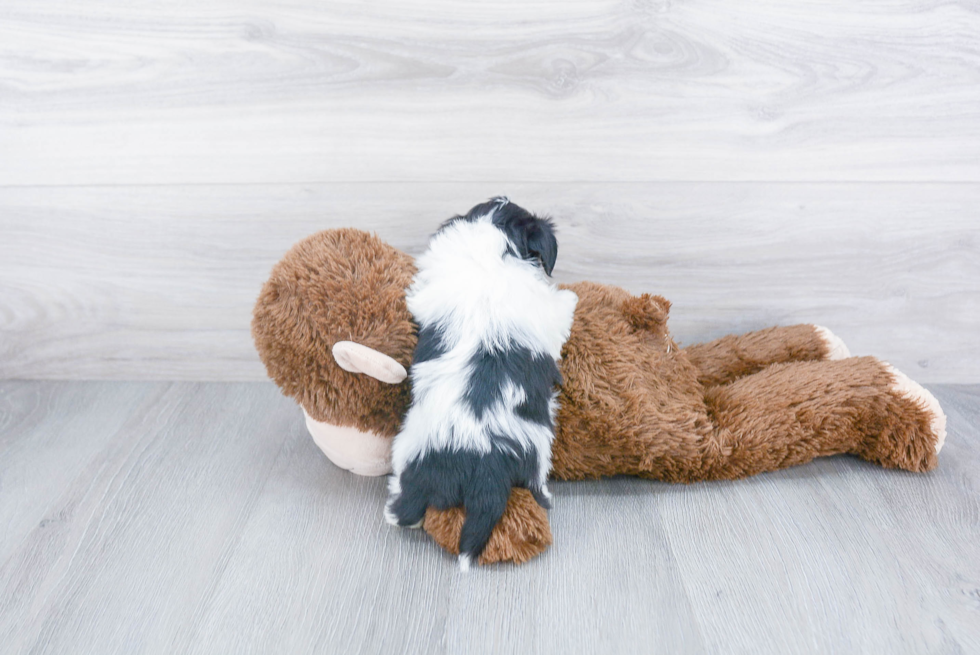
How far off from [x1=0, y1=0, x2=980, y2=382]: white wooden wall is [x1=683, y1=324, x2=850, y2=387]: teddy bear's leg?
9 centimetres

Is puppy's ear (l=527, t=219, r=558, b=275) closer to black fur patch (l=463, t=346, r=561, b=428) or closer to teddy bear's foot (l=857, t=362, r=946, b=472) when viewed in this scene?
black fur patch (l=463, t=346, r=561, b=428)

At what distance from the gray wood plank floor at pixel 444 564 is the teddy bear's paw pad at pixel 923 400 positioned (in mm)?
66

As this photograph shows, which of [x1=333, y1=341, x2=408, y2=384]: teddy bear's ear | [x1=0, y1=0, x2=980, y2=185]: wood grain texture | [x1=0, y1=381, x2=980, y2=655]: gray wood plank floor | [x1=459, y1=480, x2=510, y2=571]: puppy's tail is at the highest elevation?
[x1=0, y1=0, x2=980, y2=185]: wood grain texture

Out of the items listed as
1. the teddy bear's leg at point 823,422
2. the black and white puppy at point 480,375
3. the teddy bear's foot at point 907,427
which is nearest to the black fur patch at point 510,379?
the black and white puppy at point 480,375

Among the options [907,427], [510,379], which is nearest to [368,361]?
[510,379]

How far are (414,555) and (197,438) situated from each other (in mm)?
456

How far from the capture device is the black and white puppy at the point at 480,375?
0.76m

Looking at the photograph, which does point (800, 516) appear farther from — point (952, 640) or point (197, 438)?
point (197, 438)

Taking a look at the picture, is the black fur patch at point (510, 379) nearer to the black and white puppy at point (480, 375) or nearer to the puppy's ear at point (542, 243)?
the black and white puppy at point (480, 375)

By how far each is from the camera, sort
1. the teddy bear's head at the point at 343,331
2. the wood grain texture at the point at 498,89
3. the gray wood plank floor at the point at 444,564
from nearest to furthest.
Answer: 1. the gray wood plank floor at the point at 444,564
2. the teddy bear's head at the point at 343,331
3. the wood grain texture at the point at 498,89

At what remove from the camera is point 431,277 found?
32.7 inches

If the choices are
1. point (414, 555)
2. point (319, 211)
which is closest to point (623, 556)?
point (414, 555)

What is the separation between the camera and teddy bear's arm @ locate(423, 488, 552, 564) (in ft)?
2.49

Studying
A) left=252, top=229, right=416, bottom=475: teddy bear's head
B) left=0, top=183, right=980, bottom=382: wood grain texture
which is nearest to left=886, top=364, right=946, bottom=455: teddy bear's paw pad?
left=0, top=183, right=980, bottom=382: wood grain texture
